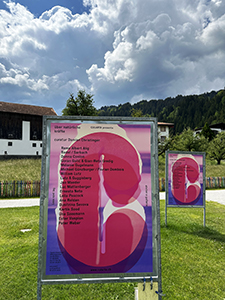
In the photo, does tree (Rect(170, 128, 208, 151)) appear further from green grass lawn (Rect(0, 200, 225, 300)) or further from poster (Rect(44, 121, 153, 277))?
poster (Rect(44, 121, 153, 277))

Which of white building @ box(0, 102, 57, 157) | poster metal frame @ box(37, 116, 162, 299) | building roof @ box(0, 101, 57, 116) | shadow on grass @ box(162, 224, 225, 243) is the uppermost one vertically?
building roof @ box(0, 101, 57, 116)

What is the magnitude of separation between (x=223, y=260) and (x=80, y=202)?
452 cm

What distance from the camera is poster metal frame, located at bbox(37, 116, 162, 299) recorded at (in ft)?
6.99

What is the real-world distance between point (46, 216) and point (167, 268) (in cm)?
347

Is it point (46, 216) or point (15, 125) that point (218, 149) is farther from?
point (15, 125)

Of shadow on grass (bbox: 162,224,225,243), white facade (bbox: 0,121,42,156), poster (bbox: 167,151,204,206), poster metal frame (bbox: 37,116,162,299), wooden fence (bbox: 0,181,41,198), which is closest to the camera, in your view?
poster metal frame (bbox: 37,116,162,299)

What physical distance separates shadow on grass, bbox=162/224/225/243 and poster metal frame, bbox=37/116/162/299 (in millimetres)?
4879

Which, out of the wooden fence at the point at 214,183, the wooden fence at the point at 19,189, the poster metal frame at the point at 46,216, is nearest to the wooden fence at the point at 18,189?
the wooden fence at the point at 19,189

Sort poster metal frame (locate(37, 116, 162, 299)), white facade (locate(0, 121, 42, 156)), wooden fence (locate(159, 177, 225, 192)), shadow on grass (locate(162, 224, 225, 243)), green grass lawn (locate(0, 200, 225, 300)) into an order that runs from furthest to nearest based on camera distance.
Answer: white facade (locate(0, 121, 42, 156)) → wooden fence (locate(159, 177, 225, 192)) → shadow on grass (locate(162, 224, 225, 243)) → green grass lawn (locate(0, 200, 225, 300)) → poster metal frame (locate(37, 116, 162, 299))

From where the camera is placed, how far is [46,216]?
221 cm

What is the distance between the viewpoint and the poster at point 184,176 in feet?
23.4

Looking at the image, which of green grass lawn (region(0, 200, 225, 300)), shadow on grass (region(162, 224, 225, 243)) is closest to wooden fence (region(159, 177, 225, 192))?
green grass lawn (region(0, 200, 225, 300))

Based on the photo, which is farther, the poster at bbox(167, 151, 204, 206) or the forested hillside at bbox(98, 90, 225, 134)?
the forested hillside at bbox(98, 90, 225, 134)

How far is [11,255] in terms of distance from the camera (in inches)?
183
